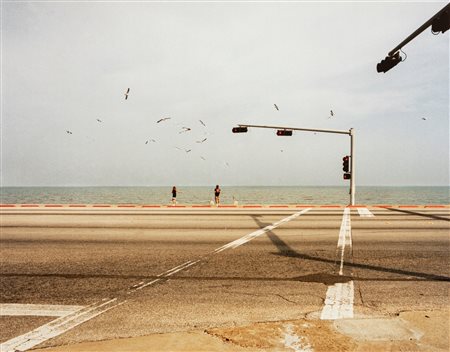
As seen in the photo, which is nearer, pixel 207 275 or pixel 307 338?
pixel 307 338

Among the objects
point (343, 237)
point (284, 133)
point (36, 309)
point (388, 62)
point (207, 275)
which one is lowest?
point (36, 309)

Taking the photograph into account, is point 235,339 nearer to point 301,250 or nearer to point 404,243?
point 301,250

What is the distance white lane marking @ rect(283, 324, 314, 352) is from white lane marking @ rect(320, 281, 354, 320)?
93cm

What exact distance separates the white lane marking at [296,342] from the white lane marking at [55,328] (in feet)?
9.67

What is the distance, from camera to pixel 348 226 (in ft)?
52.4

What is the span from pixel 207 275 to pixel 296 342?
12.6 ft

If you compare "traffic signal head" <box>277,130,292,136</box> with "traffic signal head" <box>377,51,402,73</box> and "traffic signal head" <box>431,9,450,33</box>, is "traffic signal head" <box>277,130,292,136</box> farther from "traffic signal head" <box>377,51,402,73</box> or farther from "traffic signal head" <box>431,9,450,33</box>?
"traffic signal head" <box>431,9,450,33</box>

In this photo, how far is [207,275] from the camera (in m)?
8.04

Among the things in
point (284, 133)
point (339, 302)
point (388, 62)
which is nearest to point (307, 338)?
point (339, 302)

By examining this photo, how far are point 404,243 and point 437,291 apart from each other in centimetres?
533

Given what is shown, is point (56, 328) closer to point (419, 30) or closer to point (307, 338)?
point (307, 338)

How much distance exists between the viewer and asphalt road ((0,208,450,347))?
219 inches

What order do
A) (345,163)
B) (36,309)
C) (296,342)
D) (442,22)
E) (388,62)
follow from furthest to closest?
(345,163) → (388,62) → (442,22) → (36,309) → (296,342)

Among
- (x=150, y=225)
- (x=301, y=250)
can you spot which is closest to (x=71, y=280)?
(x=301, y=250)
